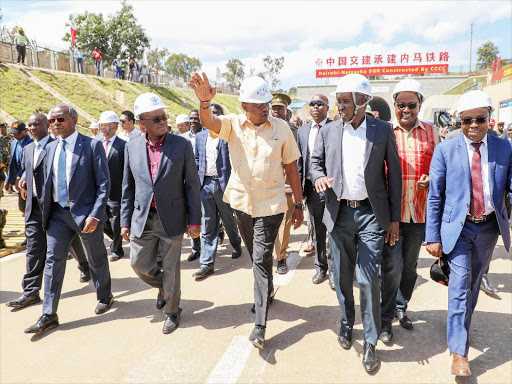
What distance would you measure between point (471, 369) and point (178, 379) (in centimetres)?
226

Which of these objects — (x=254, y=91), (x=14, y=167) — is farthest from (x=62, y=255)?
(x=14, y=167)

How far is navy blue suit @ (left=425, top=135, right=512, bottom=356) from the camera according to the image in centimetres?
296

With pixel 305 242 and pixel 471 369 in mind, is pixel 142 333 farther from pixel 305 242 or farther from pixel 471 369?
pixel 305 242

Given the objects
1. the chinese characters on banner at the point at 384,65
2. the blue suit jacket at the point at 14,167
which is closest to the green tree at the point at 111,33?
the chinese characters on banner at the point at 384,65

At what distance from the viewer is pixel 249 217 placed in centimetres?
360

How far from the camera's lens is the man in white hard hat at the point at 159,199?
3633 millimetres

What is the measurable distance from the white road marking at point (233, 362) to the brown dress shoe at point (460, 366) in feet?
5.16

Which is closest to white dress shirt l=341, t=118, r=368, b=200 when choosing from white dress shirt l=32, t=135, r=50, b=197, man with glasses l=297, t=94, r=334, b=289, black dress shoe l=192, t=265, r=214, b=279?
man with glasses l=297, t=94, r=334, b=289

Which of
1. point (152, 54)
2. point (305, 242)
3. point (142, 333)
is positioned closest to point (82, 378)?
point (142, 333)

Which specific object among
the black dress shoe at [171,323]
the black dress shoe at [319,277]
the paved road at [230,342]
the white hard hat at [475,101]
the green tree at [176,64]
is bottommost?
the paved road at [230,342]

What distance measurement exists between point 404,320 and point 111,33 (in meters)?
44.8

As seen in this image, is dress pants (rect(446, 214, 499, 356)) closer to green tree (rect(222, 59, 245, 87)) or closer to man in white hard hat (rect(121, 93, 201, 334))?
man in white hard hat (rect(121, 93, 201, 334))

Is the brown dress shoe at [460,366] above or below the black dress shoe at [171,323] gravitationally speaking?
above

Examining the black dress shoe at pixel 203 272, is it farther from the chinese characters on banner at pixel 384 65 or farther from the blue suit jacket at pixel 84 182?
the chinese characters on banner at pixel 384 65
